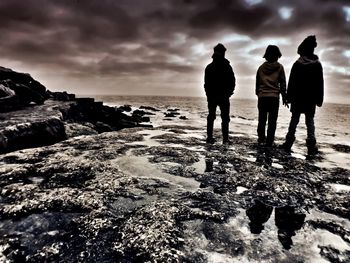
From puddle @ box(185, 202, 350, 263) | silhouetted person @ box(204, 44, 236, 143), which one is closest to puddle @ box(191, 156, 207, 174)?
puddle @ box(185, 202, 350, 263)

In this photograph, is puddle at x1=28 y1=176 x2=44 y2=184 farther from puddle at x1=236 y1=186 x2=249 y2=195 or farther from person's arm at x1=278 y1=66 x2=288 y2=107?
person's arm at x1=278 y1=66 x2=288 y2=107

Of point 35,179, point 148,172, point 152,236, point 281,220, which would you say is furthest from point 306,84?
point 35,179

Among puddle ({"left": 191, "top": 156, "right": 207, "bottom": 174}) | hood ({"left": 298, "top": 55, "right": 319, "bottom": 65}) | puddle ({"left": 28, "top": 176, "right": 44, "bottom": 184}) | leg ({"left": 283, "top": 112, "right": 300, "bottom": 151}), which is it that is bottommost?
puddle ({"left": 28, "top": 176, "right": 44, "bottom": 184})

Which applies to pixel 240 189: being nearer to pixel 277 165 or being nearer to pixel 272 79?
pixel 277 165

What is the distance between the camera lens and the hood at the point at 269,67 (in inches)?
287

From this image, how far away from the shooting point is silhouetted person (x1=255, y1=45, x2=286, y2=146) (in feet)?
23.9

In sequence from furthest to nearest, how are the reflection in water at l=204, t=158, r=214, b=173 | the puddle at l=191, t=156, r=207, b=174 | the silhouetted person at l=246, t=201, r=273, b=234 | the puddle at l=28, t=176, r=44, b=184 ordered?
1. the reflection in water at l=204, t=158, r=214, b=173
2. the puddle at l=191, t=156, r=207, b=174
3. the puddle at l=28, t=176, r=44, b=184
4. the silhouetted person at l=246, t=201, r=273, b=234

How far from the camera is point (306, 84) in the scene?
682 cm

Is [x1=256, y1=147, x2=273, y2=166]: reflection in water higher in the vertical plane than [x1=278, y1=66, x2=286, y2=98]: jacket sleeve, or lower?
lower

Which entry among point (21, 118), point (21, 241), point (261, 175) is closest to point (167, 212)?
point (21, 241)

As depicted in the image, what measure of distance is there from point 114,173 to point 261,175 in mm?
2509

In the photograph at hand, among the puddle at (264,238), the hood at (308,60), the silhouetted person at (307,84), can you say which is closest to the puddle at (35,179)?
the puddle at (264,238)

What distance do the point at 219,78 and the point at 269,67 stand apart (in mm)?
1324

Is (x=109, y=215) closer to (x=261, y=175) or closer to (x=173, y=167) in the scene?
(x=173, y=167)
